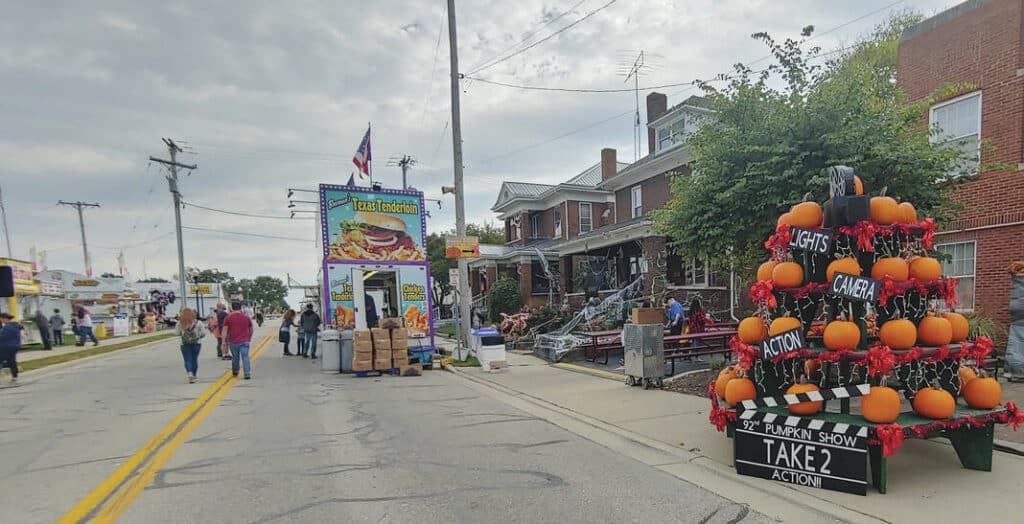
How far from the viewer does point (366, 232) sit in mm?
14625

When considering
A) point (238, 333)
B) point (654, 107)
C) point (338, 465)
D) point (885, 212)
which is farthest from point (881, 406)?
point (654, 107)

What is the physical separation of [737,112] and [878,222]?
3.51m

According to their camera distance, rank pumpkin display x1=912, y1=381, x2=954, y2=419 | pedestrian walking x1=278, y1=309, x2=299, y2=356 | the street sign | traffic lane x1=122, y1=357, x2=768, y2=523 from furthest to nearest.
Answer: pedestrian walking x1=278, y1=309, x2=299, y2=356
the street sign
pumpkin display x1=912, y1=381, x2=954, y2=419
traffic lane x1=122, y1=357, x2=768, y2=523

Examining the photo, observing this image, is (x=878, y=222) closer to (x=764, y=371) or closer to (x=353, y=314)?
(x=764, y=371)

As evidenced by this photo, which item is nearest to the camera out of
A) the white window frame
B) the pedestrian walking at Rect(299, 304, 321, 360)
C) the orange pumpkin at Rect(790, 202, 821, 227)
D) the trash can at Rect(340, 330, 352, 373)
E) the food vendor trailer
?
the orange pumpkin at Rect(790, 202, 821, 227)

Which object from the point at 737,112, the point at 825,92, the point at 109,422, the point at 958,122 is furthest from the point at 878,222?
the point at 109,422

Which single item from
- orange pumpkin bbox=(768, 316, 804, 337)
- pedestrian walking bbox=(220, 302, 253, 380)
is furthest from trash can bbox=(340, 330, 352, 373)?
orange pumpkin bbox=(768, 316, 804, 337)

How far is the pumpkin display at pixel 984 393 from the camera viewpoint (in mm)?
4555

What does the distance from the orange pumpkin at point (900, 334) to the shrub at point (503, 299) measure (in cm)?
2281

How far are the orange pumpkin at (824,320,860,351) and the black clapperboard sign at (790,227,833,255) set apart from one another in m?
0.68

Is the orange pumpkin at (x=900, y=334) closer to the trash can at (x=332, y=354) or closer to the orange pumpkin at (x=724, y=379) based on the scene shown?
the orange pumpkin at (x=724, y=379)

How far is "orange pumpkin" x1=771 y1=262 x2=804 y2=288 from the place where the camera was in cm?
496

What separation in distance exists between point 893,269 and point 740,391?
1.74 meters

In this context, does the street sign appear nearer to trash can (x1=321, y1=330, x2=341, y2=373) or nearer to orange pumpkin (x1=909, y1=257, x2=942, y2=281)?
trash can (x1=321, y1=330, x2=341, y2=373)
